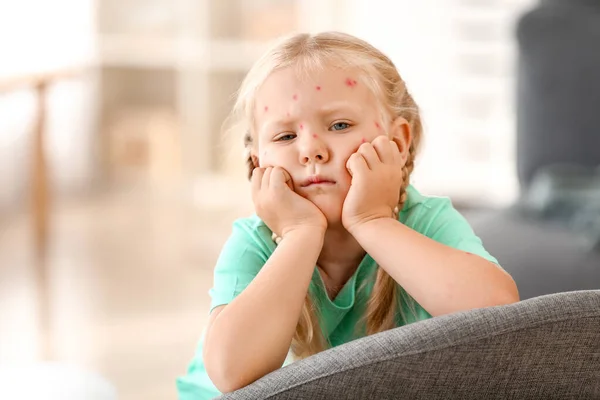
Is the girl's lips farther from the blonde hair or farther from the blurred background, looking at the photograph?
the blurred background

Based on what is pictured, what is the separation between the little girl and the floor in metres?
1.40

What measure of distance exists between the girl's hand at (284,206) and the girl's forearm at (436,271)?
0.07 meters

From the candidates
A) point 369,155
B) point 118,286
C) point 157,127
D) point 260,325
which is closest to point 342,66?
point 369,155

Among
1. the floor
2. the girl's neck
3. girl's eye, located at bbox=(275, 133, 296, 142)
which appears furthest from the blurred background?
girl's eye, located at bbox=(275, 133, 296, 142)

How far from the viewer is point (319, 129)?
3.54ft

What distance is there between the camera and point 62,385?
4.16 ft

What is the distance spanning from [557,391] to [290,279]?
324mm

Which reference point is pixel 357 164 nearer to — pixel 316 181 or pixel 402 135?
pixel 316 181

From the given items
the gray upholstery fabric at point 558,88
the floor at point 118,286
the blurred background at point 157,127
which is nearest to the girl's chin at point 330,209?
Answer: the floor at point 118,286

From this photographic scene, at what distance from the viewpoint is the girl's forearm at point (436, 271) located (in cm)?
98

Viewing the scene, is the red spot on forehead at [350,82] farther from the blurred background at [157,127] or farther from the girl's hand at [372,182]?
the blurred background at [157,127]

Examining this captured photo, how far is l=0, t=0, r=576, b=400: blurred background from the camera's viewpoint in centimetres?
357

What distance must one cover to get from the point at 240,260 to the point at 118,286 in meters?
2.36

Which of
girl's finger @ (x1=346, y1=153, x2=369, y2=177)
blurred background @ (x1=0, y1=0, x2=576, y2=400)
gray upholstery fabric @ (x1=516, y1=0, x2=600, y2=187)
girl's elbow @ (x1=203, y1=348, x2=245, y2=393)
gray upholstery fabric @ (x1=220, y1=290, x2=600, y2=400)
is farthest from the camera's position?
blurred background @ (x1=0, y1=0, x2=576, y2=400)
